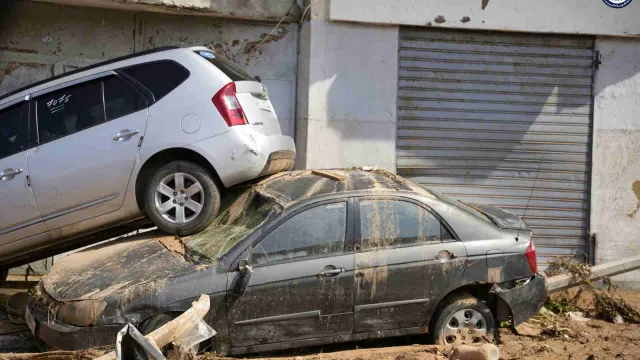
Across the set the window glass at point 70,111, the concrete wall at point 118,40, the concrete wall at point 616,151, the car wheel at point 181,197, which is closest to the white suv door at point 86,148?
the window glass at point 70,111

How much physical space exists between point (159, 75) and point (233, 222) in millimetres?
1508

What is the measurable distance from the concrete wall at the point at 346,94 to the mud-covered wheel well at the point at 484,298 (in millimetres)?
3629

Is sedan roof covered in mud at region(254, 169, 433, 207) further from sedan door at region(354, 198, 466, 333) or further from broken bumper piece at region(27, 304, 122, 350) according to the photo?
broken bumper piece at region(27, 304, 122, 350)

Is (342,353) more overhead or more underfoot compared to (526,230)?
more underfoot

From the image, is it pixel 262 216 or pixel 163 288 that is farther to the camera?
pixel 262 216

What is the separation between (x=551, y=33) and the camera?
33.0ft

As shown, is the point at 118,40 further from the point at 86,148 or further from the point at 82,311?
the point at 82,311

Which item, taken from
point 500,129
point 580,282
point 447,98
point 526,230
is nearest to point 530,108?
point 500,129

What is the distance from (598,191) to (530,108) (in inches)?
54.3

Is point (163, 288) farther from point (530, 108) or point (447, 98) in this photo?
point (530, 108)

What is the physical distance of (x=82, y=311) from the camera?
18.6ft

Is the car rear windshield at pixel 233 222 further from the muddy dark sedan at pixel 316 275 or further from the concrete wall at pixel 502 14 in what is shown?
the concrete wall at pixel 502 14

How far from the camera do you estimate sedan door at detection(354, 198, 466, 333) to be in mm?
6109

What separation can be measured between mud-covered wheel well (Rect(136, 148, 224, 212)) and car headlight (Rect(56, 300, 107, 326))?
1.38 meters
